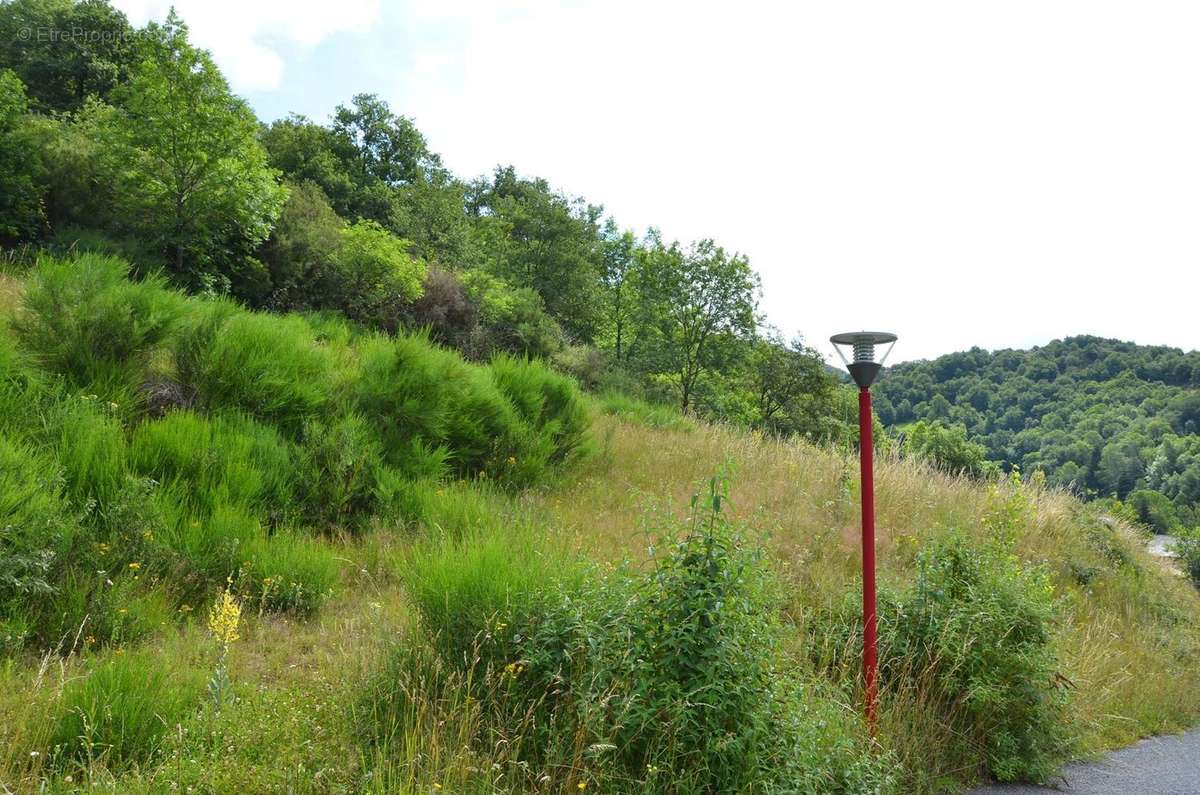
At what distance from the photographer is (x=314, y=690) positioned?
3.89 metres

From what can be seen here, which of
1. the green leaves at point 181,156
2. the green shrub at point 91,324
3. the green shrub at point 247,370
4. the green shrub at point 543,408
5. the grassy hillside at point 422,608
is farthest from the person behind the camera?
the green leaves at point 181,156

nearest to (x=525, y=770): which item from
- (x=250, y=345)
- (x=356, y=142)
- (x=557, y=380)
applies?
(x=250, y=345)

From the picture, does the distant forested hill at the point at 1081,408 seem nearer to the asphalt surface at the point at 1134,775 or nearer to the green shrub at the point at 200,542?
the asphalt surface at the point at 1134,775

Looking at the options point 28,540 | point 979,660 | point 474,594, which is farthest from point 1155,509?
point 28,540

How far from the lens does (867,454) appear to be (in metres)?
4.68

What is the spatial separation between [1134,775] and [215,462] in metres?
7.82

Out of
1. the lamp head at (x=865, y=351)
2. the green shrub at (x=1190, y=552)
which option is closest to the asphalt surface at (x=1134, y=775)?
the lamp head at (x=865, y=351)

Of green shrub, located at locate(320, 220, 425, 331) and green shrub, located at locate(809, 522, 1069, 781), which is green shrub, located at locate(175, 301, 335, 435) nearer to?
green shrub, located at locate(809, 522, 1069, 781)

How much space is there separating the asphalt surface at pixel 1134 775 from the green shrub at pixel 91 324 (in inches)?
314

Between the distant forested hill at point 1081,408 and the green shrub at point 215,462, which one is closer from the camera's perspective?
the green shrub at point 215,462

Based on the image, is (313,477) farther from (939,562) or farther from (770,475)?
(770,475)

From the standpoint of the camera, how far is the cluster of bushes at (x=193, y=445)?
4.55 meters

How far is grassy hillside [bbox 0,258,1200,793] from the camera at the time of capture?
11.1ft

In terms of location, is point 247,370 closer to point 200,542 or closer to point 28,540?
point 200,542
